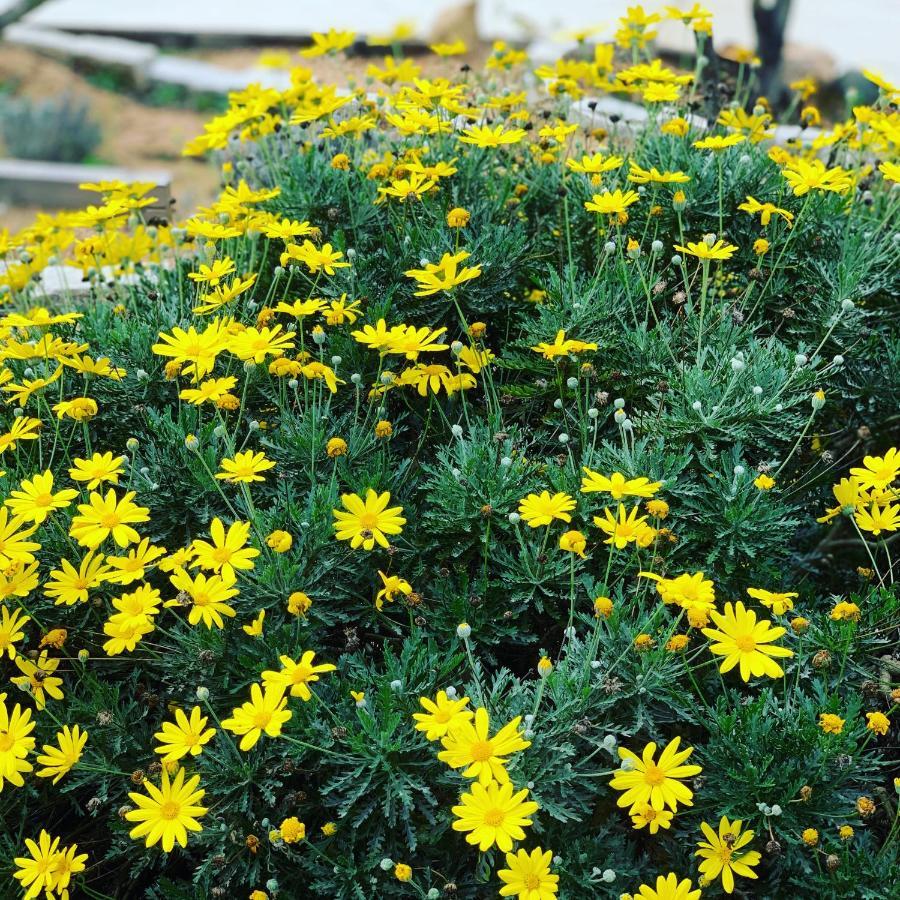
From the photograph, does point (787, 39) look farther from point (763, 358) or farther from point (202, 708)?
point (202, 708)

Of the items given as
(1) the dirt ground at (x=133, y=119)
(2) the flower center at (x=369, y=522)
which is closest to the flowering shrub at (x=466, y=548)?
(2) the flower center at (x=369, y=522)

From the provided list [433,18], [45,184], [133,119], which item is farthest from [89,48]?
[45,184]

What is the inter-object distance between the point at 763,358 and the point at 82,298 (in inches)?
93.9

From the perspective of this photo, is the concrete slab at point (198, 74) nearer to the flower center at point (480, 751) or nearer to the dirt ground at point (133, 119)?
the dirt ground at point (133, 119)

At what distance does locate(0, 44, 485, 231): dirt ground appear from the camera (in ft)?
26.5

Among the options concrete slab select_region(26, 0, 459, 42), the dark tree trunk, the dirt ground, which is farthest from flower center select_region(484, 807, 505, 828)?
concrete slab select_region(26, 0, 459, 42)

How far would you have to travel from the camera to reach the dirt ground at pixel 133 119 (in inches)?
318

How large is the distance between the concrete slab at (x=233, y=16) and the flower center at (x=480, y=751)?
880cm

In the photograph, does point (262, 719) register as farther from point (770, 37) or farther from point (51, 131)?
point (51, 131)

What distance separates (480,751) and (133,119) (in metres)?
8.57

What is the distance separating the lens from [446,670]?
2.24 meters

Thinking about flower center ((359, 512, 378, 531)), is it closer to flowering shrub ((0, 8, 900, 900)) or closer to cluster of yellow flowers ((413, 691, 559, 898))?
flowering shrub ((0, 8, 900, 900))

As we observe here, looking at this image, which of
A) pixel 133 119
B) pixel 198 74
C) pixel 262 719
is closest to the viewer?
pixel 262 719

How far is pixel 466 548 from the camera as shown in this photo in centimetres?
249
